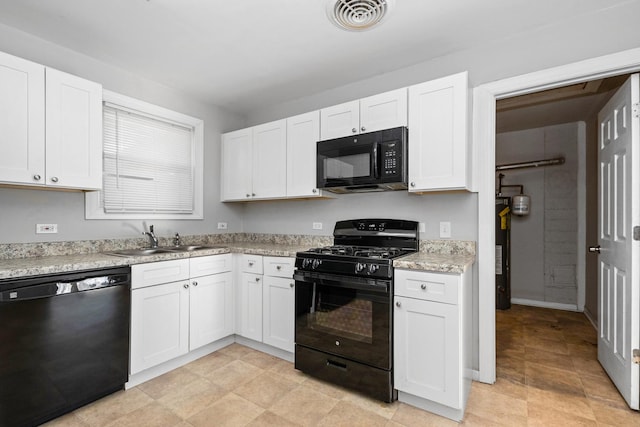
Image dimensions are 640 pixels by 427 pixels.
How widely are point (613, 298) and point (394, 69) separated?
2.38m

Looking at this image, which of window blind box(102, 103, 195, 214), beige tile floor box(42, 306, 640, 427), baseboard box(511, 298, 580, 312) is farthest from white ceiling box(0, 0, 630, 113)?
baseboard box(511, 298, 580, 312)

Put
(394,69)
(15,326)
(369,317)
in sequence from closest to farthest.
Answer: (15,326) → (369,317) → (394,69)

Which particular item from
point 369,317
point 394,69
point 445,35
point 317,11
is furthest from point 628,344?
point 317,11

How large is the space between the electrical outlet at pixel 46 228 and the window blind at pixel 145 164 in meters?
0.37

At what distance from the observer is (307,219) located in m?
3.23

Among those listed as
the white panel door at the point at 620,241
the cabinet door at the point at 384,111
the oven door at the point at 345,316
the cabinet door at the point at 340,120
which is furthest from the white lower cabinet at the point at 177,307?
the white panel door at the point at 620,241

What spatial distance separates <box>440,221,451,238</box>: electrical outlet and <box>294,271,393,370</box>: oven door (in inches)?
29.9

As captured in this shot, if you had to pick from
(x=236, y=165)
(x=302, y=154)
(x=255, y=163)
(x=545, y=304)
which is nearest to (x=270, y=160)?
(x=255, y=163)

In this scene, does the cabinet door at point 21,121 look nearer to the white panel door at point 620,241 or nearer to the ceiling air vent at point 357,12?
the ceiling air vent at point 357,12

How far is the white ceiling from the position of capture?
1.89m

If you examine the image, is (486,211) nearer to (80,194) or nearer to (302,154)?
(302,154)

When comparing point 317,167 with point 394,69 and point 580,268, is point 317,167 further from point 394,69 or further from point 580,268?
point 580,268

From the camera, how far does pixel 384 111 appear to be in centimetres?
240

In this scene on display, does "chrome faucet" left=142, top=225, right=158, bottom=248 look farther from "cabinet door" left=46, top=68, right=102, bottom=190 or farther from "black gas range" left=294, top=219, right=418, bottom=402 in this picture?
"black gas range" left=294, top=219, right=418, bottom=402
